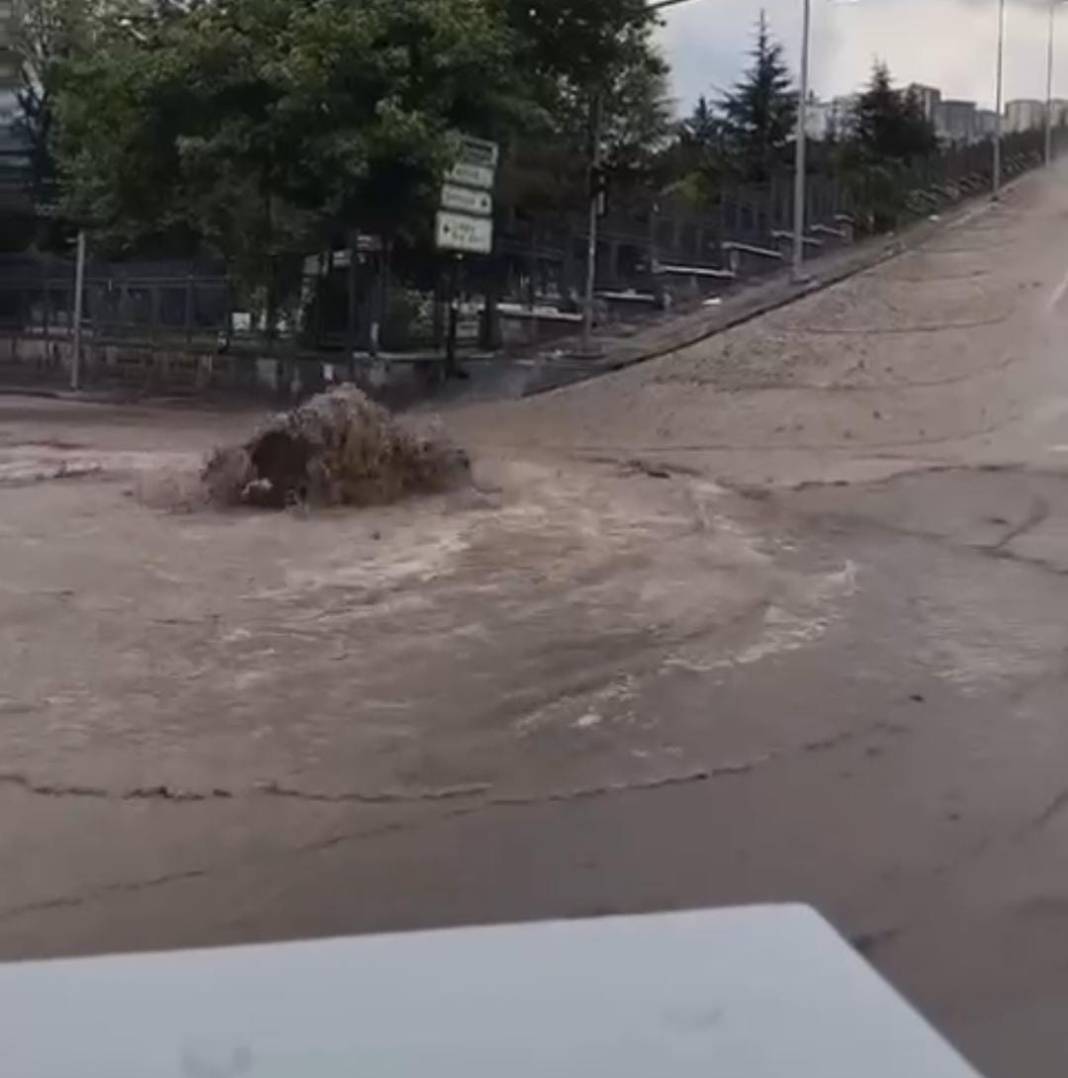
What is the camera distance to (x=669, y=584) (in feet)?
34.3

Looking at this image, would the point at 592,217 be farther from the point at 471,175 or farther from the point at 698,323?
the point at 698,323

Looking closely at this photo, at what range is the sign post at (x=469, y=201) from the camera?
23.2m

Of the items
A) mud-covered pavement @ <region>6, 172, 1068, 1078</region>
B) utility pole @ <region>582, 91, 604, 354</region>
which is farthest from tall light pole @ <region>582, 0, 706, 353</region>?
mud-covered pavement @ <region>6, 172, 1068, 1078</region>

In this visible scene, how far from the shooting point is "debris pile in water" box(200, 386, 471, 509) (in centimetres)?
1331

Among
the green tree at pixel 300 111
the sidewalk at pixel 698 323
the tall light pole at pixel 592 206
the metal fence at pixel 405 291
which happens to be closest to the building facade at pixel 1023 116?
the sidewalk at pixel 698 323

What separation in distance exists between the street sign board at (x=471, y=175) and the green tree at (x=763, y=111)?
3268 cm

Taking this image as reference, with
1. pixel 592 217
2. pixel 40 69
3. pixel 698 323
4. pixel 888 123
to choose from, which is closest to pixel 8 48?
pixel 40 69

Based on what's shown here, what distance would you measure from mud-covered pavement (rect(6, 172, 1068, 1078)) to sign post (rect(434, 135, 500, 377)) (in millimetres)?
8063

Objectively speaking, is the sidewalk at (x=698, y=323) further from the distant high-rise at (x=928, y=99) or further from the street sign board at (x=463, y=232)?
the distant high-rise at (x=928, y=99)

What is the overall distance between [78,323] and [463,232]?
33.5ft

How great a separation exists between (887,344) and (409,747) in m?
19.6

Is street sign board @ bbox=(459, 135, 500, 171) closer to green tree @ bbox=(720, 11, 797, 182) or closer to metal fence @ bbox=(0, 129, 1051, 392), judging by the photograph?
metal fence @ bbox=(0, 129, 1051, 392)

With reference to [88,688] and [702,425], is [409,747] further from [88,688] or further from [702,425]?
[702,425]

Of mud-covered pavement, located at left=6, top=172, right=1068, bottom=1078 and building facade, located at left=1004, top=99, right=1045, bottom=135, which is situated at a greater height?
building facade, located at left=1004, top=99, right=1045, bottom=135
